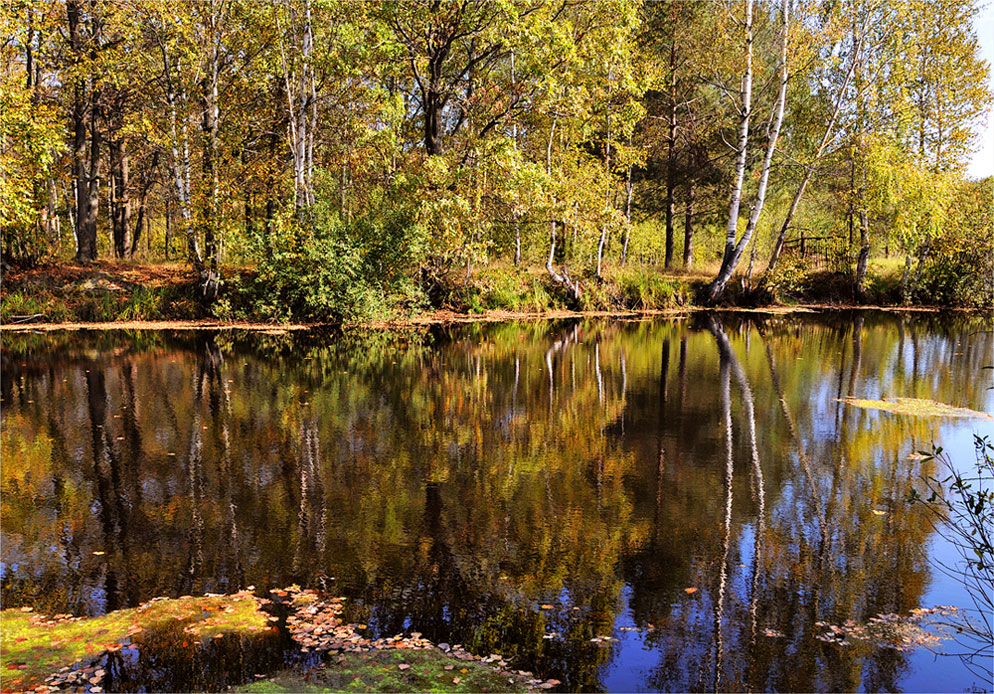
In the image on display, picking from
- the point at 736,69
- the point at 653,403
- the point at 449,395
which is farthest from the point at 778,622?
the point at 736,69

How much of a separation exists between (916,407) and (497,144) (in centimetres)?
1648

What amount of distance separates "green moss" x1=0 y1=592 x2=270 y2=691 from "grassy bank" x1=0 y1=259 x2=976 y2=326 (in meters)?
21.3

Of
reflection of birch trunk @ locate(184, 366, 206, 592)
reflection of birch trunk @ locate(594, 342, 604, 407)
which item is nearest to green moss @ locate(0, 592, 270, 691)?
reflection of birch trunk @ locate(184, 366, 206, 592)

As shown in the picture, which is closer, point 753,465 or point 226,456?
point 753,465

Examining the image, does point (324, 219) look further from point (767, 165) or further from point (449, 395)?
point (767, 165)

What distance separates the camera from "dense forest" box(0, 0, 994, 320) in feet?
85.9

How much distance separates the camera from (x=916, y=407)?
13906 mm

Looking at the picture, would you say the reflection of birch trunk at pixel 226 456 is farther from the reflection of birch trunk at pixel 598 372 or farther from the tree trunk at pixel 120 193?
the tree trunk at pixel 120 193

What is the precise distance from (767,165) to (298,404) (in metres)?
24.8

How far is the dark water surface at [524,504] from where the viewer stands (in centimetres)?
582

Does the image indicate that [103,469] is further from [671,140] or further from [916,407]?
[671,140]

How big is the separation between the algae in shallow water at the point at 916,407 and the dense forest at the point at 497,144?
1485 cm

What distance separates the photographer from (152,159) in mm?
38750

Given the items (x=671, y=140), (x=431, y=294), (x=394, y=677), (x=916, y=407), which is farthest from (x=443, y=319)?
(x=394, y=677)
